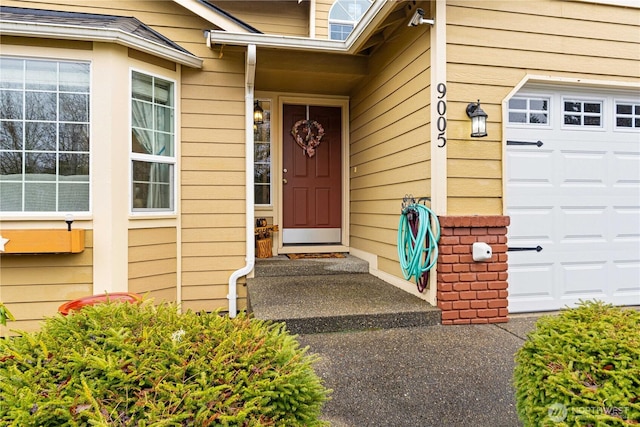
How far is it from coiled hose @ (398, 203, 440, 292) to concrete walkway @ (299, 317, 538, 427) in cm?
48

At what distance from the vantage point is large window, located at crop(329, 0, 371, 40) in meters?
5.67

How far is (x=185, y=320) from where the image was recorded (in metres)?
1.34

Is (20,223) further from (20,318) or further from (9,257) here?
(20,318)

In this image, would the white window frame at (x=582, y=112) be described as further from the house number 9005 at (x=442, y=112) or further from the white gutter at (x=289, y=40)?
the white gutter at (x=289, y=40)

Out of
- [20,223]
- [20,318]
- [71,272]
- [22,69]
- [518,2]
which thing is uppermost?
[518,2]

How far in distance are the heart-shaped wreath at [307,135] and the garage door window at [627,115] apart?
3.35m

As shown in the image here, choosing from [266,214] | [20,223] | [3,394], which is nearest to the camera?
[3,394]

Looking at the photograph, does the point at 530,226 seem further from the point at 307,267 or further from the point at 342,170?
the point at 342,170

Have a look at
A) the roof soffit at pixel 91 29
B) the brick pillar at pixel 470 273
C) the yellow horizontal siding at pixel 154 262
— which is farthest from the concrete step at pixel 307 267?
the roof soffit at pixel 91 29

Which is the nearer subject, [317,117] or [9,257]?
[9,257]

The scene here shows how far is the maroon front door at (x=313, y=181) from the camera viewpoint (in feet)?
17.5

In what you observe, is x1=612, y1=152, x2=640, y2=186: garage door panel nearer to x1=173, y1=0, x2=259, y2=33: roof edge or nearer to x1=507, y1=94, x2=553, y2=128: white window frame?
x1=507, y1=94, x2=553, y2=128: white window frame

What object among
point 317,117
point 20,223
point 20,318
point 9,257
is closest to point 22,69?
point 20,223

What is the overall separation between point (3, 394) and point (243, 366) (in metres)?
0.59
